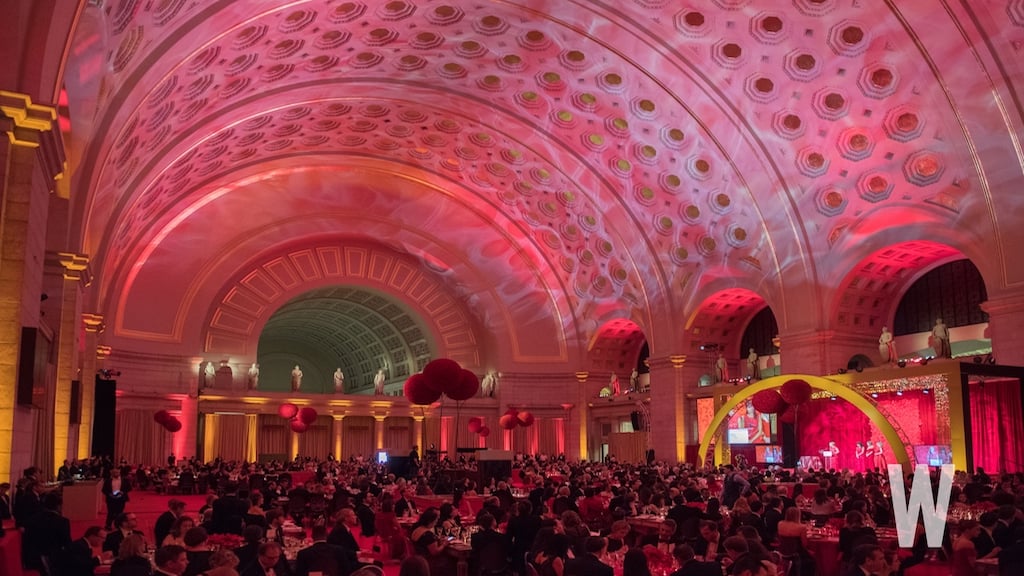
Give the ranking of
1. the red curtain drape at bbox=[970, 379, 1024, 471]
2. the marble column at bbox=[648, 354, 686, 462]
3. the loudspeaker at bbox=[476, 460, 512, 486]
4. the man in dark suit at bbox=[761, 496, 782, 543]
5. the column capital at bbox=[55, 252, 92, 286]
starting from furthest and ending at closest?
the marble column at bbox=[648, 354, 686, 462] → the loudspeaker at bbox=[476, 460, 512, 486] → the red curtain drape at bbox=[970, 379, 1024, 471] → the column capital at bbox=[55, 252, 92, 286] → the man in dark suit at bbox=[761, 496, 782, 543]

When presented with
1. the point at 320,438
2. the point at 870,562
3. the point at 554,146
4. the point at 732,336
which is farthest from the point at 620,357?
the point at 870,562

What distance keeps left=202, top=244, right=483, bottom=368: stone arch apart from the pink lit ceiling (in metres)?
0.49

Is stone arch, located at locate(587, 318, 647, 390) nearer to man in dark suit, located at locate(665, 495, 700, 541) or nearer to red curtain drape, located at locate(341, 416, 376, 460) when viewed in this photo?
red curtain drape, located at locate(341, 416, 376, 460)

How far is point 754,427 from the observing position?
30.0 m

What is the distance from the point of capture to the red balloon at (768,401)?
2083cm

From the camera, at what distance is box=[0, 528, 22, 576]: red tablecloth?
7404 millimetres

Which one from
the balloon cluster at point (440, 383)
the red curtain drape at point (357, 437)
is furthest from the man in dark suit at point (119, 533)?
the red curtain drape at point (357, 437)

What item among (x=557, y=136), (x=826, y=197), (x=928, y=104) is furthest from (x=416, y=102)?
(x=928, y=104)

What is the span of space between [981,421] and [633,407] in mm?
16486

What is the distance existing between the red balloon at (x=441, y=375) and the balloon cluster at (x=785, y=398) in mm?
7533

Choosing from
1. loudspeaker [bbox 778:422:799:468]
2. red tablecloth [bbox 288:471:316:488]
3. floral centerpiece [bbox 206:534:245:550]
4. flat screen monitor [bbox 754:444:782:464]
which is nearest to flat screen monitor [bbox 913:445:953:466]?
loudspeaker [bbox 778:422:799:468]

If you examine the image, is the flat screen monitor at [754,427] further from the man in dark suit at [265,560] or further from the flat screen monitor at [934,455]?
the man in dark suit at [265,560]

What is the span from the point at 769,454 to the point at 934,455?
8.55 m

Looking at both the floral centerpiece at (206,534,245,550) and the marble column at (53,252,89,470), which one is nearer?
the floral centerpiece at (206,534,245,550)
